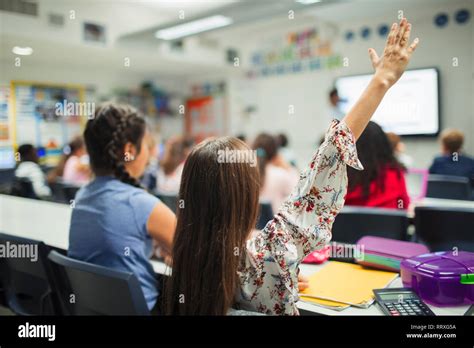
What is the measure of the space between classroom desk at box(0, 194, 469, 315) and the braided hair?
38 cm

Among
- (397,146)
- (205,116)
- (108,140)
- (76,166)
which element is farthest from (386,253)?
(205,116)

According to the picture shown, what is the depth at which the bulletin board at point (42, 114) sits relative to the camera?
19.2ft

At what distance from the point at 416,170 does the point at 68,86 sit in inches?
202

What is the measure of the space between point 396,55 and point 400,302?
614 millimetres

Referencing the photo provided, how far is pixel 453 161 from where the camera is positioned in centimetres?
334

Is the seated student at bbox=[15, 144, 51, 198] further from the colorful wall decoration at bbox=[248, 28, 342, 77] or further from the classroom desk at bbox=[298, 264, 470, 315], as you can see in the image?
the colorful wall decoration at bbox=[248, 28, 342, 77]

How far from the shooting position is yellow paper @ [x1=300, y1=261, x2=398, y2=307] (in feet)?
3.65

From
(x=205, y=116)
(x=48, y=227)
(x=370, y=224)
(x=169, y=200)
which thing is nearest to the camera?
(x=370, y=224)

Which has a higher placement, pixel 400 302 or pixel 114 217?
pixel 114 217

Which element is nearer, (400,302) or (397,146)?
(400,302)

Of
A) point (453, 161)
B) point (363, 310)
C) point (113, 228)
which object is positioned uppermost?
point (453, 161)

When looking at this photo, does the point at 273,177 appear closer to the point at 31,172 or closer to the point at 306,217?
the point at 306,217

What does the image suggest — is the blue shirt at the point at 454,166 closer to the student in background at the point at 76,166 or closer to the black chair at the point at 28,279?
the black chair at the point at 28,279

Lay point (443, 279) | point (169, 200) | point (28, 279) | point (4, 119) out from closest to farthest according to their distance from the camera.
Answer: point (443, 279)
point (28, 279)
point (169, 200)
point (4, 119)
